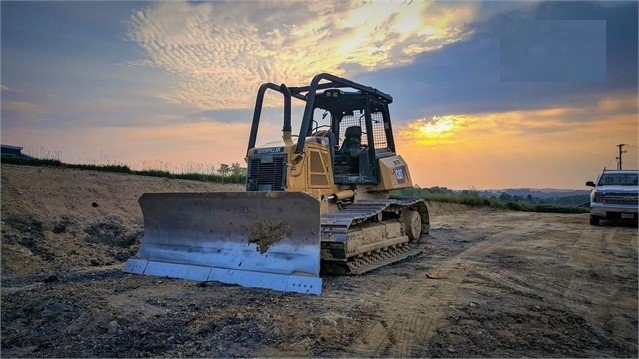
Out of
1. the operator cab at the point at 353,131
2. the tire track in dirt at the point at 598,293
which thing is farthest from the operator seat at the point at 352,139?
the tire track in dirt at the point at 598,293

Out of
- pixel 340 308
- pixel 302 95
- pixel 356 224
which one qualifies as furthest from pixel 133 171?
pixel 340 308

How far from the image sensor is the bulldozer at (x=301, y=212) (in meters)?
5.89

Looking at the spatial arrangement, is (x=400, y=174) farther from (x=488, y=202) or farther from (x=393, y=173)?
(x=488, y=202)

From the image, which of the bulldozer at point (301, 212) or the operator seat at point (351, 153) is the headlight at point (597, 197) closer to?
the bulldozer at point (301, 212)

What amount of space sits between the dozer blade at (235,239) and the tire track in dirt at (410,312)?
1.02m

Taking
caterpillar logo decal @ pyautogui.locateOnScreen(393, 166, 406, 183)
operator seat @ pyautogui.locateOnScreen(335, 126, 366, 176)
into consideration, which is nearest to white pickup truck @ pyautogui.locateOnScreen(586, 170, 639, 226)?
caterpillar logo decal @ pyautogui.locateOnScreen(393, 166, 406, 183)

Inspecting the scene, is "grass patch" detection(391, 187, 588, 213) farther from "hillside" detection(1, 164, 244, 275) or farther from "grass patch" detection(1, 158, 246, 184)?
"hillside" detection(1, 164, 244, 275)

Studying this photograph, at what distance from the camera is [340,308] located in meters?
4.73

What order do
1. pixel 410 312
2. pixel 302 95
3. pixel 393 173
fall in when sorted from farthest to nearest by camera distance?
pixel 393 173 → pixel 302 95 → pixel 410 312

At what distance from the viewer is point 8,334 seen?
3.93m

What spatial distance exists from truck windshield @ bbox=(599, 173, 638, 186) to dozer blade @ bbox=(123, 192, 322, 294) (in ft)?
43.4

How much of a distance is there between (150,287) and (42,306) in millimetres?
1300

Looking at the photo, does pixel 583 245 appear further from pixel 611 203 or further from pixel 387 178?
pixel 611 203

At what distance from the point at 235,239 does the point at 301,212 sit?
1.14 metres
